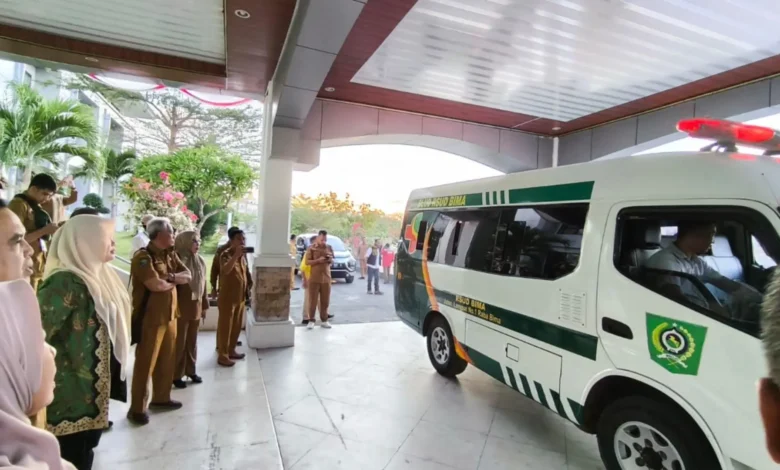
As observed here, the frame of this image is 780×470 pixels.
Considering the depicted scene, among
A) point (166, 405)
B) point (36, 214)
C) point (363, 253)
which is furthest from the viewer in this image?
point (363, 253)

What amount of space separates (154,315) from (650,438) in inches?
138

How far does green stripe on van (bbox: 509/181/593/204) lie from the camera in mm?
2771

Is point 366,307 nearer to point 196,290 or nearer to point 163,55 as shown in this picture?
point 196,290

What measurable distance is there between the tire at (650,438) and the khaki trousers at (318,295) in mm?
4817

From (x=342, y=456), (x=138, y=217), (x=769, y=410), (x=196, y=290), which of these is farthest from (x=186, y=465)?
(x=138, y=217)

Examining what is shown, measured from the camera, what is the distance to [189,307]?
3725 mm

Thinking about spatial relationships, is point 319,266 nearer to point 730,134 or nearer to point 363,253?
point 730,134

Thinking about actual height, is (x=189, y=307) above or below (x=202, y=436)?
above

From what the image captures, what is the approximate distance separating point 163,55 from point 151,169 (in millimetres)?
3476

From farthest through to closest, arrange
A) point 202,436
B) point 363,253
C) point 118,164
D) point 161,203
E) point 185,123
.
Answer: point 185,123
point 363,253
point 118,164
point 161,203
point 202,436

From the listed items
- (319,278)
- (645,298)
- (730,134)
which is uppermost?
(730,134)

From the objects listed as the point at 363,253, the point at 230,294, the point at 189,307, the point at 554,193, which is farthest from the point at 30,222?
the point at 363,253

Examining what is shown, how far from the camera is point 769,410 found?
2.27 ft

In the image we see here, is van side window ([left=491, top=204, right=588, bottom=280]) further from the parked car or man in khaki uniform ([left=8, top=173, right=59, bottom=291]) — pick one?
the parked car
